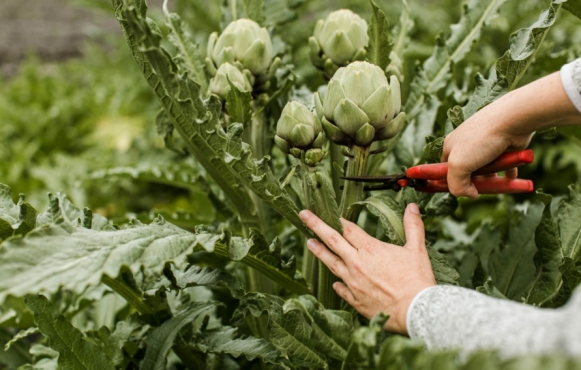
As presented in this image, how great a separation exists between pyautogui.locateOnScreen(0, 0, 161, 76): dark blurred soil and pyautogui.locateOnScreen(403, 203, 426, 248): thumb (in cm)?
241

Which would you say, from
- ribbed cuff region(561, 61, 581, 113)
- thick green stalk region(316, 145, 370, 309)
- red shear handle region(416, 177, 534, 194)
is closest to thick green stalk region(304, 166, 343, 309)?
thick green stalk region(316, 145, 370, 309)

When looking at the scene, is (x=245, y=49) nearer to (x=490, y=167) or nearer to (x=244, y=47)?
(x=244, y=47)

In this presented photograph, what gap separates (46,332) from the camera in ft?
2.02

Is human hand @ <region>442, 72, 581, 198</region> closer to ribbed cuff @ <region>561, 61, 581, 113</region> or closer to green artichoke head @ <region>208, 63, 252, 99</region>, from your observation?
ribbed cuff @ <region>561, 61, 581, 113</region>

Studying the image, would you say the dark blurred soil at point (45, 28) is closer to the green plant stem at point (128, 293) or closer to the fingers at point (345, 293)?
the green plant stem at point (128, 293)

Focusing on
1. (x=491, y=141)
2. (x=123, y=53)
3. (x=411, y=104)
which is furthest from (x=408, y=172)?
(x=123, y=53)

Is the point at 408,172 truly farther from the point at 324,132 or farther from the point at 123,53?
the point at 123,53

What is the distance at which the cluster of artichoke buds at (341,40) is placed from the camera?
2.45ft

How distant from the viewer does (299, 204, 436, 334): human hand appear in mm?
520

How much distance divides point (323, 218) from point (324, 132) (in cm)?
9

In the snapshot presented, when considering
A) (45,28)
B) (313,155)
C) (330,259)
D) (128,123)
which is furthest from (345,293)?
(45,28)

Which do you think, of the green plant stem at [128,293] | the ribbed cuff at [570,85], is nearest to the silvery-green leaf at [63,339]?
the green plant stem at [128,293]

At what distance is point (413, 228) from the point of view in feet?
1.94

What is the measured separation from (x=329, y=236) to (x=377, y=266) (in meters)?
0.07
